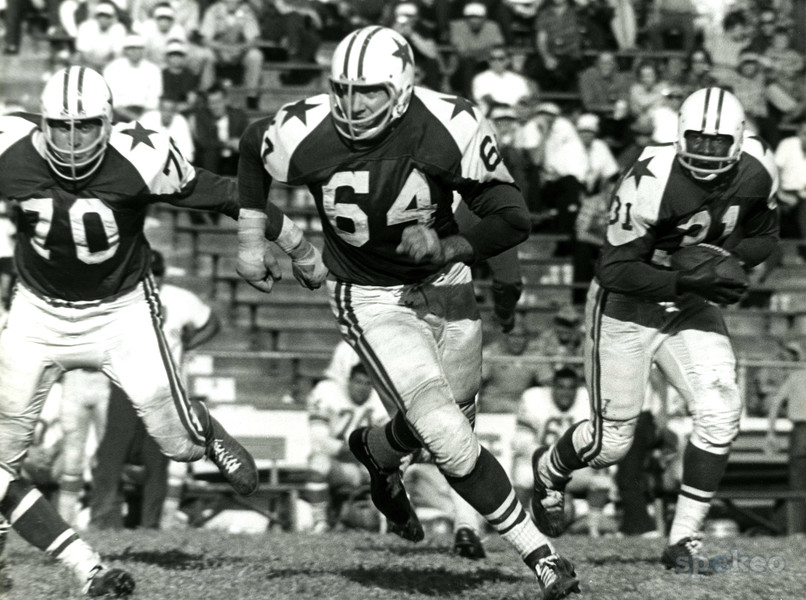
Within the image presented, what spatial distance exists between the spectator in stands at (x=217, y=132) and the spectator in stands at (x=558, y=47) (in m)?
3.27

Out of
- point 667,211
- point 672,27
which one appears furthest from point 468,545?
point 672,27

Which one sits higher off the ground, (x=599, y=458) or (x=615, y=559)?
(x=599, y=458)

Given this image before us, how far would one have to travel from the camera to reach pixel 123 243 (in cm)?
677

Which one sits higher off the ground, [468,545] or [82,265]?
[82,265]

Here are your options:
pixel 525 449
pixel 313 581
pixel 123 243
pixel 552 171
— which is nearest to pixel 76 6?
pixel 552 171

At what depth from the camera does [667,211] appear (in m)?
6.80

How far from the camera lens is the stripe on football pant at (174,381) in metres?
6.78

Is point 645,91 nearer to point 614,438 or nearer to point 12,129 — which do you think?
point 614,438

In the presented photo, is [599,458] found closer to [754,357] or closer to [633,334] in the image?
[633,334]

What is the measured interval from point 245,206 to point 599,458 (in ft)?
7.51

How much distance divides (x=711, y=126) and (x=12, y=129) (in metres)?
3.28

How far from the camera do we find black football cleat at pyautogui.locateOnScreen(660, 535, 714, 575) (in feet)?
22.5

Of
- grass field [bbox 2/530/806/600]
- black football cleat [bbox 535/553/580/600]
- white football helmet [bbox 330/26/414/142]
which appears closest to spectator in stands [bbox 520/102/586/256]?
grass field [bbox 2/530/806/600]

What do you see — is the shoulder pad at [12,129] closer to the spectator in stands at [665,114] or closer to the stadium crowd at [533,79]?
the stadium crowd at [533,79]
